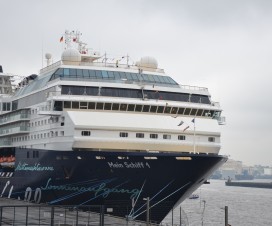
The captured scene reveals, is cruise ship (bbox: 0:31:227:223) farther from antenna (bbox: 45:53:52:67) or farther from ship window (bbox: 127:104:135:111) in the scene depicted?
antenna (bbox: 45:53:52:67)

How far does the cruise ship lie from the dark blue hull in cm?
7

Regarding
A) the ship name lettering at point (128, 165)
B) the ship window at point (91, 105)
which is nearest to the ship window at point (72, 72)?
the ship window at point (91, 105)

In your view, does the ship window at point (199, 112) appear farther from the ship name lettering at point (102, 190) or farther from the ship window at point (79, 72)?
the ship window at point (79, 72)

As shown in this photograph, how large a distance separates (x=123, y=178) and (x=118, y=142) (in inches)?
102

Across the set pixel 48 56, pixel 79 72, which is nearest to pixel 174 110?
pixel 79 72

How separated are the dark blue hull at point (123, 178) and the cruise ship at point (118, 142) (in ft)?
0.23

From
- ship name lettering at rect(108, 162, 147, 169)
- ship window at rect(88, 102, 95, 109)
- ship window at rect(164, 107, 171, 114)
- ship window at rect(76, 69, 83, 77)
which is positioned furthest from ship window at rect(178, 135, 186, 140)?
ship window at rect(76, 69, 83, 77)

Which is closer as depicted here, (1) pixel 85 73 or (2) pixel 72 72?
(2) pixel 72 72

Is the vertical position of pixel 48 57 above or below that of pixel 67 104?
above

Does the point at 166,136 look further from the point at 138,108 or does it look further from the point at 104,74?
the point at 104,74

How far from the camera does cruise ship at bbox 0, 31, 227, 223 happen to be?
121ft

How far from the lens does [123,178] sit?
121ft

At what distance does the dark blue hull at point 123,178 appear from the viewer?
36.5 meters

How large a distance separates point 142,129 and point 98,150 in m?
3.53
